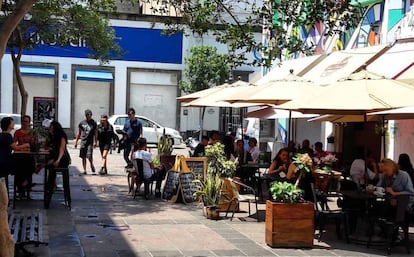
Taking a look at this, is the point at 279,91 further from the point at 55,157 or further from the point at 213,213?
the point at 55,157

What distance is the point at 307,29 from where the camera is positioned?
17.8 metres

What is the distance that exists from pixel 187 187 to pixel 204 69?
737 inches

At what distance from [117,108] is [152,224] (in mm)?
22585

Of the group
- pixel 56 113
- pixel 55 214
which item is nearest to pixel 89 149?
pixel 55 214

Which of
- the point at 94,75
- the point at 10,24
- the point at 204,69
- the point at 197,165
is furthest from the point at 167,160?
the point at 94,75

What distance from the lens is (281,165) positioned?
10.7m

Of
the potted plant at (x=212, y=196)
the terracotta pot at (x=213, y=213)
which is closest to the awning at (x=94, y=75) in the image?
the potted plant at (x=212, y=196)

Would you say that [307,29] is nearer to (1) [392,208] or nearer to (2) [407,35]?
(2) [407,35]

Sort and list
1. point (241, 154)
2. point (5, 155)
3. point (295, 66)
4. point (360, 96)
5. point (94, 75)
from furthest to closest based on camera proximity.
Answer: point (94, 75), point (295, 66), point (241, 154), point (5, 155), point (360, 96)

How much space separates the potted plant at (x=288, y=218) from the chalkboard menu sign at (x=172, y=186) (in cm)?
358

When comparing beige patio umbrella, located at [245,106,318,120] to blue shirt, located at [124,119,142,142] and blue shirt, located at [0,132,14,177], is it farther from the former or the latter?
blue shirt, located at [0,132,14,177]

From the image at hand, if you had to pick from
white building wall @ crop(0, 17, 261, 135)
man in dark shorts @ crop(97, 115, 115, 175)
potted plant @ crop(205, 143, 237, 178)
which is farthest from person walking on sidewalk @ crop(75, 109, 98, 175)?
white building wall @ crop(0, 17, 261, 135)

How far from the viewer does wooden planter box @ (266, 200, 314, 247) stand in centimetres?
741

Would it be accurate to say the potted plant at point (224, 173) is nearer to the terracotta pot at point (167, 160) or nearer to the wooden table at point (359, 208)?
the wooden table at point (359, 208)
